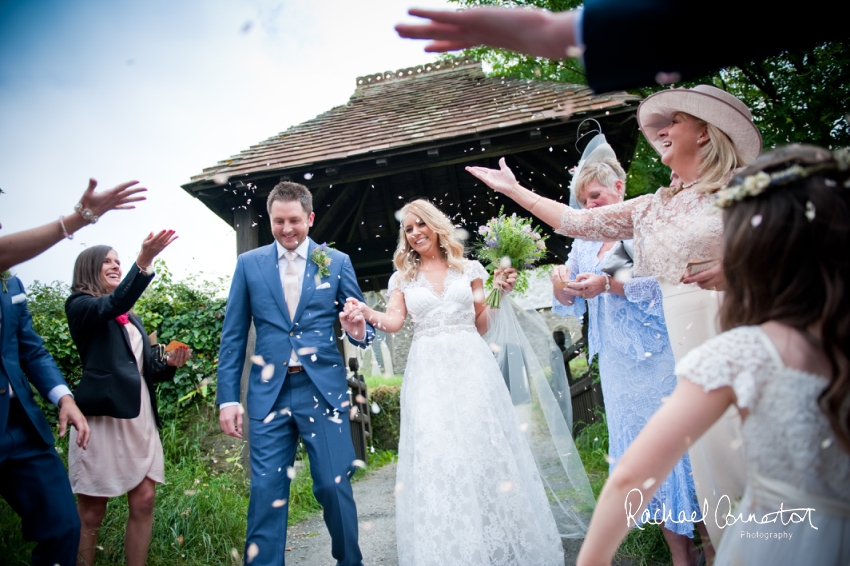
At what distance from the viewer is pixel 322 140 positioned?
24.1 feet

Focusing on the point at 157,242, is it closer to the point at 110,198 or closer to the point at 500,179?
the point at 110,198

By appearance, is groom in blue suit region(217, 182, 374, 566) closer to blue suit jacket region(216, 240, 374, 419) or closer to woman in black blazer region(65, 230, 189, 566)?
blue suit jacket region(216, 240, 374, 419)

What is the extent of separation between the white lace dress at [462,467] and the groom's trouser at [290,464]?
0.35 m

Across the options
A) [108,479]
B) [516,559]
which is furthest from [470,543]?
[108,479]

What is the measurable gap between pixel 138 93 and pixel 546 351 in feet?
11.9

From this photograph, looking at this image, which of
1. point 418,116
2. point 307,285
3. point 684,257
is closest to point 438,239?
point 307,285

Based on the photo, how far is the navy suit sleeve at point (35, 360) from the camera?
310 centimetres

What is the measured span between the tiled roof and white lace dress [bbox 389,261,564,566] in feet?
10.2

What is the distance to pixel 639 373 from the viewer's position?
3383 mm

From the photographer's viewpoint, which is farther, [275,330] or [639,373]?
[275,330]

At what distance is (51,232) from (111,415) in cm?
174

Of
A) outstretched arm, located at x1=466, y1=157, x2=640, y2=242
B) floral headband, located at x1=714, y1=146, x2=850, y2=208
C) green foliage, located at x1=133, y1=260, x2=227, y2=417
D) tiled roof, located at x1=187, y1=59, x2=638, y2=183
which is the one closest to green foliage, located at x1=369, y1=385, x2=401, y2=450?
green foliage, located at x1=133, y1=260, x2=227, y2=417

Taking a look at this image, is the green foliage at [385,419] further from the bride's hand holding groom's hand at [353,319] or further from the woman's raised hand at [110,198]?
the woman's raised hand at [110,198]

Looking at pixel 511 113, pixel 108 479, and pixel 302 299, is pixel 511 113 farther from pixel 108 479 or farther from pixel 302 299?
pixel 108 479
